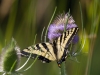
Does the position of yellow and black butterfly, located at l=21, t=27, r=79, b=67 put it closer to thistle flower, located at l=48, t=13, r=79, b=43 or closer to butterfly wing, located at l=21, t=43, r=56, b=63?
butterfly wing, located at l=21, t=43, r=56, b=63

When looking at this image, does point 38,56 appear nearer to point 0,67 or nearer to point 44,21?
point 0,67

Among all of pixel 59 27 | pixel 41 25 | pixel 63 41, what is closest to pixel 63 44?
pixel 63 41

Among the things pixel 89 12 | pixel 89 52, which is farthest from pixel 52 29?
pixel 89 12

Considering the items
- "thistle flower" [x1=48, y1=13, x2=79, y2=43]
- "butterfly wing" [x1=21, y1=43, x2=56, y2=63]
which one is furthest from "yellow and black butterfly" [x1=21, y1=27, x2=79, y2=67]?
"thistle flower" [x1=48, y1=13, x2=79, y2=43]

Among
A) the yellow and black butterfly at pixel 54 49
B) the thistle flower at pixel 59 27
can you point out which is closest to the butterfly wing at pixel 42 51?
the yellow and black butterfly at pixel 54 49

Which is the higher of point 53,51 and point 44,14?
point 44,14

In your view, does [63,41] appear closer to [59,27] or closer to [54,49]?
[54,49]

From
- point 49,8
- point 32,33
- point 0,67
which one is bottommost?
point 0,67
